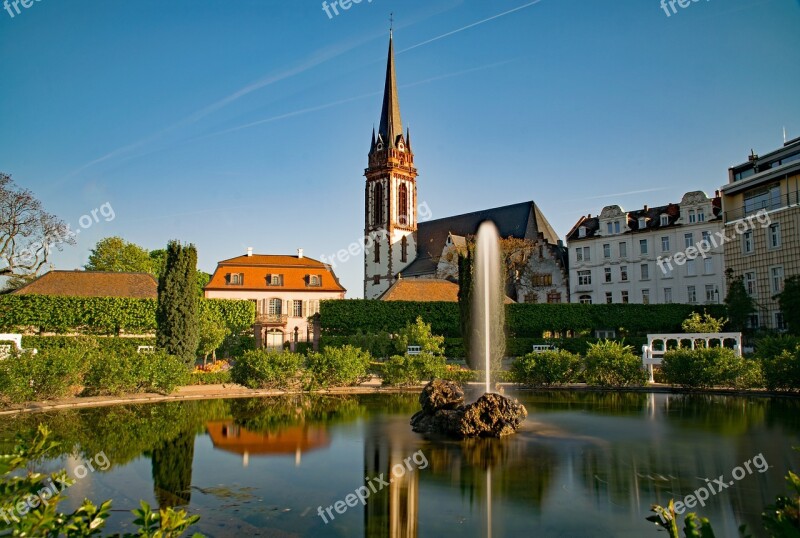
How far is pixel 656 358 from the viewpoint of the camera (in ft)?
91.2

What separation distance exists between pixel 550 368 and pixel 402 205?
6222 centimetres

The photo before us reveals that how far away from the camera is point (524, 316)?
4509 centimetres

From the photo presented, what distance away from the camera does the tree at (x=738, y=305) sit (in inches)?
1660

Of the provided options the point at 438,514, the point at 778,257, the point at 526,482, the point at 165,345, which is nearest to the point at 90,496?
the point at 438,514

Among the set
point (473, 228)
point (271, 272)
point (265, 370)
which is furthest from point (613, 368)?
point (473, 228)

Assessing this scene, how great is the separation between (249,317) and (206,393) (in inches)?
903

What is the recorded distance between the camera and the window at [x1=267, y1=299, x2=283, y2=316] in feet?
181

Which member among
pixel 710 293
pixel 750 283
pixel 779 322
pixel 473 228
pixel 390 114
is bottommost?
pixel 779 322

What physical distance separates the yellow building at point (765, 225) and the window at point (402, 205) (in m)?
46.8

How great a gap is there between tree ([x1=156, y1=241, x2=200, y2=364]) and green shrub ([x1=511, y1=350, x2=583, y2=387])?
16513 mm

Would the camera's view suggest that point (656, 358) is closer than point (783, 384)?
No

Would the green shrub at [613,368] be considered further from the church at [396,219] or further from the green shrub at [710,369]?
the church at [396,219]

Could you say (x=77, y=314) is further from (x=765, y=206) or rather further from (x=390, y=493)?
(x=765, y=206)

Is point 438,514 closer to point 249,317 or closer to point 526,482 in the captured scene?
point 526,482
